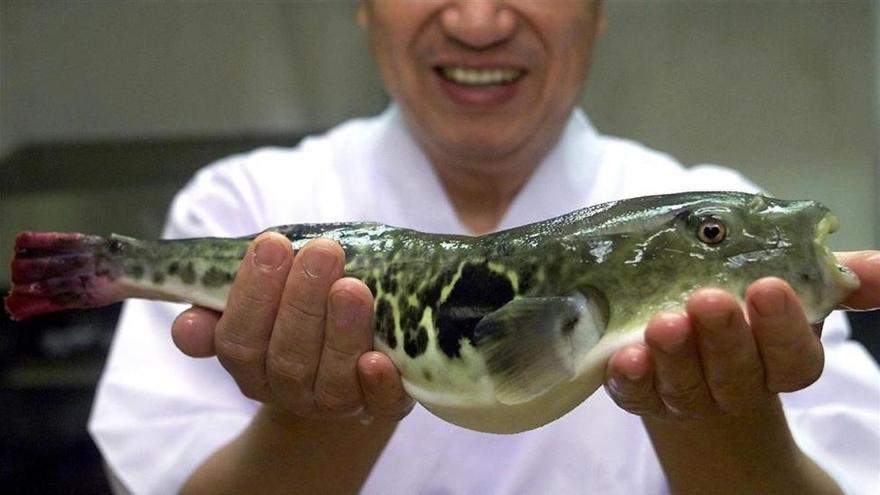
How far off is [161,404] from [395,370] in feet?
1.21

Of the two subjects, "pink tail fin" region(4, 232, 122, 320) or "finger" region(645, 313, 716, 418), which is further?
"pink tail fin" region(4, 232, 122, 320)

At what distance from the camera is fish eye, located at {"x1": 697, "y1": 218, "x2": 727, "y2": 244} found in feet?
1.40

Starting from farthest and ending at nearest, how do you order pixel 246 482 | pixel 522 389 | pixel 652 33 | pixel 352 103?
pixel 352 103
pixel 652 33
pixel 246 482
pixel 522 389

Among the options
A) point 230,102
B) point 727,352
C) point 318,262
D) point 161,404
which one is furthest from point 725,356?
point 230,102

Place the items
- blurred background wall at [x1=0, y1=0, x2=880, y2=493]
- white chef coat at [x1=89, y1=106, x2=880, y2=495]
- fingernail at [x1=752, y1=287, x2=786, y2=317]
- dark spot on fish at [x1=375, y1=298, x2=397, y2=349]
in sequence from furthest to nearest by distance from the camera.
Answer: blurred background wall at [x1=0, y1=0, x2=880, y2=493] → white chef coat at [x1=89, y1=106, x2=880, y2=495] → dark spot on fish at [x1=375, y1=298, x2=397, y2=349] → fingernail at [x1=752, y1=287, x2=786, y2=317]

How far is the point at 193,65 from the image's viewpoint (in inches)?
55.1

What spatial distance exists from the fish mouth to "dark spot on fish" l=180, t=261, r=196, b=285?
340 mm

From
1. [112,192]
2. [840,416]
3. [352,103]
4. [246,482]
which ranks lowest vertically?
[112,192]

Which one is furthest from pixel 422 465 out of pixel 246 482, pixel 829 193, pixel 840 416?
pixel 829 193

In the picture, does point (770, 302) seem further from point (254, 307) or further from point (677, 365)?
point (254, 307)

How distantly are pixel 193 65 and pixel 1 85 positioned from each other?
0.98ft

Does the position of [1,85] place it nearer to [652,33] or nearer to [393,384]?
[652,33]

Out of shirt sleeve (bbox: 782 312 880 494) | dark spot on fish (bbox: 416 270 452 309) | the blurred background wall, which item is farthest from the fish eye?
the blurred background wall

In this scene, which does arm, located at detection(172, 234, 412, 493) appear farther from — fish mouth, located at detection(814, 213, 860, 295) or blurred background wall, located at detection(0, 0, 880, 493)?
blurred background wall, located at detection(0, 0, 880, 493)
